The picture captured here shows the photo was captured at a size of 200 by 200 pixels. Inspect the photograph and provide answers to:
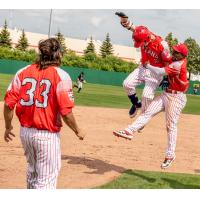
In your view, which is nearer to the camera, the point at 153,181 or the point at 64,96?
the point at 64,96

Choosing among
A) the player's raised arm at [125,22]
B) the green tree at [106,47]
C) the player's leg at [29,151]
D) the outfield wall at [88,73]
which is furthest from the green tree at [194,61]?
the player's leg at [29,151]

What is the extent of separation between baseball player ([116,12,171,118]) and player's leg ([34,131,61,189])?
3.74 metres

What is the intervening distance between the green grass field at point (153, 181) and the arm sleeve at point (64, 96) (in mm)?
2647

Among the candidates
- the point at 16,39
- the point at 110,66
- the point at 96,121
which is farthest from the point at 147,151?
the point at 16,39

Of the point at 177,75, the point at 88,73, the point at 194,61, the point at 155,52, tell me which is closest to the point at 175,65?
the point at 177,75

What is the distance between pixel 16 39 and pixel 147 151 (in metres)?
91.5

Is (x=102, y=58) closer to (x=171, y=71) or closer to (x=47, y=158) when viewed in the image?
(x=171, y=71)

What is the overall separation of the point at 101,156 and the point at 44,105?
210 inches

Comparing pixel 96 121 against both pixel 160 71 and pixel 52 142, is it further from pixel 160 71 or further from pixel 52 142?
pixel 52 142

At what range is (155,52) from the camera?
862 centimetres

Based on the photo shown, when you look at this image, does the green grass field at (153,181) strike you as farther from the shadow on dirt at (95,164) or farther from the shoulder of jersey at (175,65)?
the shoulder of jersey at (175,65)

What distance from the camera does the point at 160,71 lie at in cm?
827

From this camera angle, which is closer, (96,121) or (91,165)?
(91,165)

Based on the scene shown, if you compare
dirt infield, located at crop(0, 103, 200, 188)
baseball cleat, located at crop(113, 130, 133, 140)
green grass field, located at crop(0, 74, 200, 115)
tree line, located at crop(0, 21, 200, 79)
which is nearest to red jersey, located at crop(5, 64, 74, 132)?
dirt infield, located at crop(0, 103, 200, 188)
